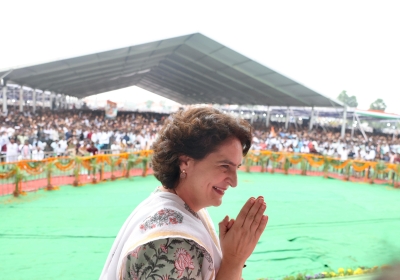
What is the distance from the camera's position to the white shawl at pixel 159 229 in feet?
3.08

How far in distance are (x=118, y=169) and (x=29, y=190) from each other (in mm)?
3005

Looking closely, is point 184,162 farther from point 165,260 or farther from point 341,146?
point 341,146

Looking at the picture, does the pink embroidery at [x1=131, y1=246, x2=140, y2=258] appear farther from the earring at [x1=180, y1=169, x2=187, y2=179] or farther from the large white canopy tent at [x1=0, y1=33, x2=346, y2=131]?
the large white canopy tent at [x1=0, y1=33, x2=346, y2=131]

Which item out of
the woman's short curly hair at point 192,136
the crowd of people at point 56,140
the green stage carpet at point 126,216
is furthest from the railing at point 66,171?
the woman's short curly hair at point 192,136

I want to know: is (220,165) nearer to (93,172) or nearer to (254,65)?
(93,172)

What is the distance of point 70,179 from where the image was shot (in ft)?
28.6

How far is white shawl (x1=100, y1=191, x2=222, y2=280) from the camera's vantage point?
0.94 m

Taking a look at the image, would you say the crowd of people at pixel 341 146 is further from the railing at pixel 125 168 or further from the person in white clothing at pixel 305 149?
the railing at pixel 125 168

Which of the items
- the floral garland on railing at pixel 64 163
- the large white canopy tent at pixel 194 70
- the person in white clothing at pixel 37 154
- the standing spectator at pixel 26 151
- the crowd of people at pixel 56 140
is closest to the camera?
the floral garland on railing at pixel 64 163

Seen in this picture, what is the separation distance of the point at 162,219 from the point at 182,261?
140 millimetres

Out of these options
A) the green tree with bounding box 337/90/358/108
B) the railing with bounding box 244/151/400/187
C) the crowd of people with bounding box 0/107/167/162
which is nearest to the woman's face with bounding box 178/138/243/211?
the crowd of people with bounding box 0/107/167/162

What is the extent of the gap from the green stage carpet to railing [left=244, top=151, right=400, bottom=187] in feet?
8.19

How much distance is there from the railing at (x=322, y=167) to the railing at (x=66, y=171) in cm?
465

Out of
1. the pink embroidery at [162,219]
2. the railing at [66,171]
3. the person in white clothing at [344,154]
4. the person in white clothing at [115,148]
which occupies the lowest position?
the railing at [66,171]
